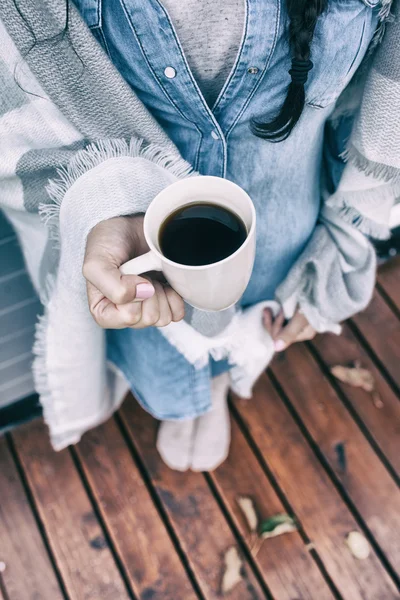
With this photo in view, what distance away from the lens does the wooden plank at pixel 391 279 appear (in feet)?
5.12

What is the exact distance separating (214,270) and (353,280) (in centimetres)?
56

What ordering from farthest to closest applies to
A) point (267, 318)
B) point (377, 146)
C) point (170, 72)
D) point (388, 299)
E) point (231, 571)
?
point (388, 299) < point (231, 571) < point (267, 318) < point (377, 146) < point (170, 72)

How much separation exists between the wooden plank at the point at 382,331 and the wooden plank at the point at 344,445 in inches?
6.9

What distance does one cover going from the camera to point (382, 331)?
4.97ft

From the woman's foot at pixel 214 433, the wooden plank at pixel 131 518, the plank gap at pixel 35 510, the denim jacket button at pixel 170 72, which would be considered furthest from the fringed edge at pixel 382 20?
the plank gap at pixel 35 510

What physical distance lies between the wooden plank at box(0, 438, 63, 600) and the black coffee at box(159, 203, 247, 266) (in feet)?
3.24

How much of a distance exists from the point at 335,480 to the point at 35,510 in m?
0.75

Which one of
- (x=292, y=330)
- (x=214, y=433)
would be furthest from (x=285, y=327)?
(x=214, y=433)

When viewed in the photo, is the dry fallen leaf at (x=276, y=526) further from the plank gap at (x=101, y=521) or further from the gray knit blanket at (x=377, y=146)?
the gray knit blanket at (x=377, y=146)

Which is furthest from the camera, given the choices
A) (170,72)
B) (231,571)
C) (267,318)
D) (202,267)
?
(231,571)

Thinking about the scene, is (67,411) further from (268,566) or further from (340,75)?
(340,75)

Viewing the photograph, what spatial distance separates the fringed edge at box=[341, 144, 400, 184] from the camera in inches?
32.5

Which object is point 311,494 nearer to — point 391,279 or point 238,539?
point 238,539

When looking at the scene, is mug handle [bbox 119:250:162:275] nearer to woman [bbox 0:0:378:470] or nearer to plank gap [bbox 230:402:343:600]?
woman [bbox 0:0:378:470]
